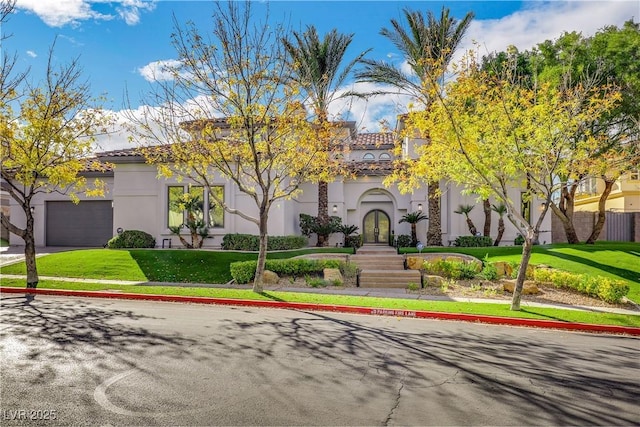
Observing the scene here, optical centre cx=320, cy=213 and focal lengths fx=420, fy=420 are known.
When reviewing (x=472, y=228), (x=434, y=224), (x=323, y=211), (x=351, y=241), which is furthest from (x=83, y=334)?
(x=472, y=228)

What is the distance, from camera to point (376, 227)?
27.9 metres

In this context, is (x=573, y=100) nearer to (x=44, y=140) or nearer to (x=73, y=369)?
(x=73, y=369)

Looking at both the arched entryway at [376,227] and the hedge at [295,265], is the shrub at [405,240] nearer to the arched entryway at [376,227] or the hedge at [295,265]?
the arched entryway at [376,227]

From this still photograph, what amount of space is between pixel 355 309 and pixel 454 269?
6815 millimetres

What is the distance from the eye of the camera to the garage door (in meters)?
25.0

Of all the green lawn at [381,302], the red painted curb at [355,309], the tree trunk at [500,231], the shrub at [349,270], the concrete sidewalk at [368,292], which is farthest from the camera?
the tree trunk at [500,231]

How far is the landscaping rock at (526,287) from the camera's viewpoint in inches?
562

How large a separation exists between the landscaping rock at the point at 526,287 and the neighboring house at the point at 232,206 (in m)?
6.35

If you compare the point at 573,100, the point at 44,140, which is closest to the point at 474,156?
the point at 573,100

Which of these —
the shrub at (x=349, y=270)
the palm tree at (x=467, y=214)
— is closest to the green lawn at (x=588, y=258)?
the palm tree at (x=467, y=214)

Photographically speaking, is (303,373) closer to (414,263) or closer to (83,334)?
(83,334)

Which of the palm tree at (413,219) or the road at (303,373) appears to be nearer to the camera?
the road at (303,373)

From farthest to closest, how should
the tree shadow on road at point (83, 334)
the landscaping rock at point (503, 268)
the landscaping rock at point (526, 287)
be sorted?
1. the landscaping rock at point (503, 268)
2. the landscaping rock at point (526, 287)
3. the tree shadow on road at point (83, 334)

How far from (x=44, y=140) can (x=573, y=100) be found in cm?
1674
